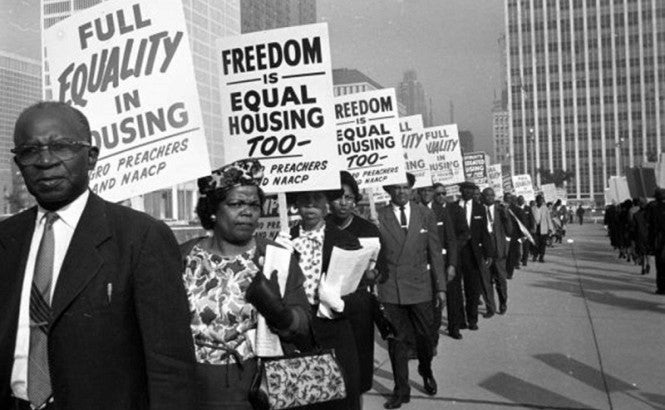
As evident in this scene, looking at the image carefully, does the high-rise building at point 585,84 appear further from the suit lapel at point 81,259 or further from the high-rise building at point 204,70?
the suit lapel at point 81,259

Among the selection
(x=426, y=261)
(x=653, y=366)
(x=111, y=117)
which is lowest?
(x=653, y=366)

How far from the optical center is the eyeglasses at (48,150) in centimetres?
210

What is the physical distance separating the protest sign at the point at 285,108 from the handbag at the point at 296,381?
2.36 m

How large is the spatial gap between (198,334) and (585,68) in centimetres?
14692

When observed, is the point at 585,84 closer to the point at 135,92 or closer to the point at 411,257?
the point at 411,257

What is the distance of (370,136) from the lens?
9.44 metres

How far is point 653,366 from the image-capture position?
7230 millimetres

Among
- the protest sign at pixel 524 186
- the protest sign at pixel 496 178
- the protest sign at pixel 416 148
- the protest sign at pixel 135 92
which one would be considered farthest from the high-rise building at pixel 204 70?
the protest sign at pixel 135 92

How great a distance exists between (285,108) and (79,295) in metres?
3.90

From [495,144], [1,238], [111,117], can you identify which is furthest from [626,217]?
[495,144]

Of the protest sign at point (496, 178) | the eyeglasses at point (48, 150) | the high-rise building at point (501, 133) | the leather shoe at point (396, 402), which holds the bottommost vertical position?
the leather shoe at point (396, 402)

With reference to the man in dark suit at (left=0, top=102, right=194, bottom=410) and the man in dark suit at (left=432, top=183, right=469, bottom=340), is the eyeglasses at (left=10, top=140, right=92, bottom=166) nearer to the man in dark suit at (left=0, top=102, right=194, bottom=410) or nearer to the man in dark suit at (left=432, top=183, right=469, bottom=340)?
the man in dark suit at (left=0, top=102, right=194, bottom=410)

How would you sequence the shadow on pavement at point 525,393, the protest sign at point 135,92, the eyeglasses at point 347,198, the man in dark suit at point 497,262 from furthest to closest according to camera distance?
the man in dark suit at point 497,262 < the shadow on pavement at point 525,393 < the eyeglasses at point 347,198 < the protest sign at point 135,92

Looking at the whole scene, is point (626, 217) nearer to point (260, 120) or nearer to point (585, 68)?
point (260, 120)
